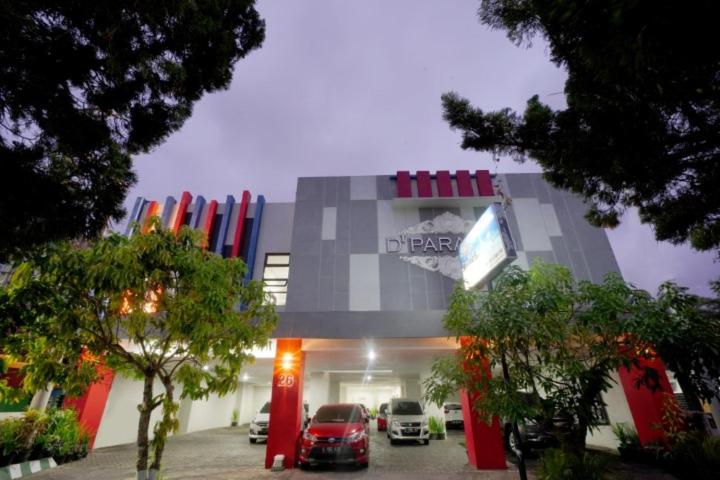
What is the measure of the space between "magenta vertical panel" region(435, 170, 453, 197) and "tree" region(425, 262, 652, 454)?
7.81 meters

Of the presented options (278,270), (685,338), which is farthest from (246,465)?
(685,338)

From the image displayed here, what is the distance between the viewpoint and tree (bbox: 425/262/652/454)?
442cm

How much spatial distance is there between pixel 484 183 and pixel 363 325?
27.7ft

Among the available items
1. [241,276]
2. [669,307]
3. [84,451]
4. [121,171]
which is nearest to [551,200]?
[669,307]

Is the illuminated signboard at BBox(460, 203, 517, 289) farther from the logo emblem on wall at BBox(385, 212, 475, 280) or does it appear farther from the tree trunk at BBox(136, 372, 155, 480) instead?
the tree trunk at BBox(136, 372, 155, 480)

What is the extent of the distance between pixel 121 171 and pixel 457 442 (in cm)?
1348

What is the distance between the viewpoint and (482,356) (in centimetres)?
492

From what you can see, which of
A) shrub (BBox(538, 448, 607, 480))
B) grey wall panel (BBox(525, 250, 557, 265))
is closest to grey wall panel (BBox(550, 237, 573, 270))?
grey wall panel (BBox(525, 250, 557, 265))

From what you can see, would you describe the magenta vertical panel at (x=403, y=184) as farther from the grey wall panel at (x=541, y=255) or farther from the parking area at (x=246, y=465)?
the parking area at (x=246, y=465)

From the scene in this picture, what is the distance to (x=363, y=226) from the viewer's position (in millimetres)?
12453

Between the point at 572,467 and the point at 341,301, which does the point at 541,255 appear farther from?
the point at 572,467

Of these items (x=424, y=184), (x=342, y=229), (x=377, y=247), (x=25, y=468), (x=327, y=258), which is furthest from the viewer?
(x=424, y=184)

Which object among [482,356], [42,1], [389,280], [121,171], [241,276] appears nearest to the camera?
[42,1]

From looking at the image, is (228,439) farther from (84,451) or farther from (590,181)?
(590,181)
